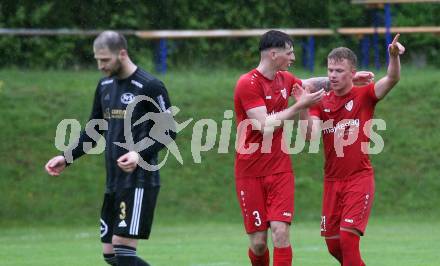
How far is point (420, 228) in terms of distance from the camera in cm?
1884

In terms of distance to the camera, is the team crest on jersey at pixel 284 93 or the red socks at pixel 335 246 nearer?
the team crest on jersey at pixel 284 93

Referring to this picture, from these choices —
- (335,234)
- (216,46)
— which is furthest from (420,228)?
(216,46)

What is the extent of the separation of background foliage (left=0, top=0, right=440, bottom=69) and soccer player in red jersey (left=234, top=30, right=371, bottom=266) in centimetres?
1747

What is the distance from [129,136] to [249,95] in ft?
4.62

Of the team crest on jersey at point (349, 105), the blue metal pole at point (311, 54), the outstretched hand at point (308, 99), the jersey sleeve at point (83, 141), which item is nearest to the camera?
the outstretched hand at point (308, 99)

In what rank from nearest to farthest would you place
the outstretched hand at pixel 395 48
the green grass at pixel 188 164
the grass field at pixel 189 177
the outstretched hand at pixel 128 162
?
the outstretched hand at pixel 128 162 < the outstretched hand at pixel 395 48 < the grass field at pixel 189 177 < the green grass at pixel 188 164

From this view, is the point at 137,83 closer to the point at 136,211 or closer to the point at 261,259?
the point at 136,211

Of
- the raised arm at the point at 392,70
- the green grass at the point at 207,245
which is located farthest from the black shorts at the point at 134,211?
the green grass at the point at 207,245

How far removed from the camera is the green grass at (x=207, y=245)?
44.3 ft

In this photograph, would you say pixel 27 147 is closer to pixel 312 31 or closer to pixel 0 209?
pixel 0 209

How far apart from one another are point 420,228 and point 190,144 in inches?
236

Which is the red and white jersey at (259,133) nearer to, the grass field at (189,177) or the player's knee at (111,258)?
the player's knee at (111,258)

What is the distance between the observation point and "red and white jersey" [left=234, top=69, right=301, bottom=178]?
1002 centimetres

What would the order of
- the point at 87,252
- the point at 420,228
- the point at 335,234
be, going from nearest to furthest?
the point at 335,234 < the point at 87,252 < the point at 420,228
